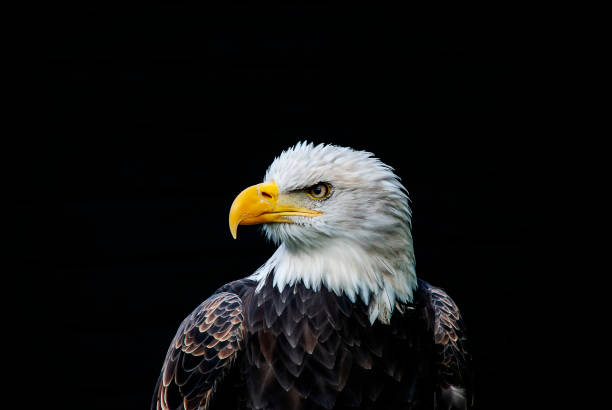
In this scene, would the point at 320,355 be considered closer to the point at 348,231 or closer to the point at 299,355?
the point at 299,355

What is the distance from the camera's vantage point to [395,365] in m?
2.10

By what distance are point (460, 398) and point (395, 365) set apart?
629mm

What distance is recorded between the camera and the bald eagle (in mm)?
2012

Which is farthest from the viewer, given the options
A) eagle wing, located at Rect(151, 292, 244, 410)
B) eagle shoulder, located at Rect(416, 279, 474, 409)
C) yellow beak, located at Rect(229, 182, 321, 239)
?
eagle shoulder, located at Rect(416, 279, 474, 409)

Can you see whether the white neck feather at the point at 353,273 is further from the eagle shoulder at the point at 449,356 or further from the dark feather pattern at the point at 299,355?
the eagle shoulder at the point at 449,356

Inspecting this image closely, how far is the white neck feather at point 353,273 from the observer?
80.2 inches

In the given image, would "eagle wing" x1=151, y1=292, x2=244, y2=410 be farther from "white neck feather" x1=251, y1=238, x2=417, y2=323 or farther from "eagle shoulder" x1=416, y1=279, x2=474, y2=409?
"eagle shoulder" x1=416, y1=279, x2=474, y2=409

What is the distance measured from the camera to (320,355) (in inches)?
79.7

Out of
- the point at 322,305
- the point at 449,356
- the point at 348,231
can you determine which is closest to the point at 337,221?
the point at 348,231

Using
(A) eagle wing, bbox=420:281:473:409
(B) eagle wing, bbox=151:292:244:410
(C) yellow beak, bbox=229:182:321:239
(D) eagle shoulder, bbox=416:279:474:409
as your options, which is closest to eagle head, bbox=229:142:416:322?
(C) yellow beak, bbox=229:182:321:239

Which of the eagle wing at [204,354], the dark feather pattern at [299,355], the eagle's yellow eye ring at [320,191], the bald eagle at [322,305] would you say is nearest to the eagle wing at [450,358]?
the dark feather pattern at [299,355]

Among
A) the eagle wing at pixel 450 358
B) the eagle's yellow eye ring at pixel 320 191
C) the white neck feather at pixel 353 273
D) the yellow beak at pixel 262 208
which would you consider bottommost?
the eagle wing at pixel 450 358

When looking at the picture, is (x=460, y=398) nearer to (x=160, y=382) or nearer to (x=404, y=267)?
(x=404, y=267)

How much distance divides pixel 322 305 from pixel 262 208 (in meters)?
0.45
